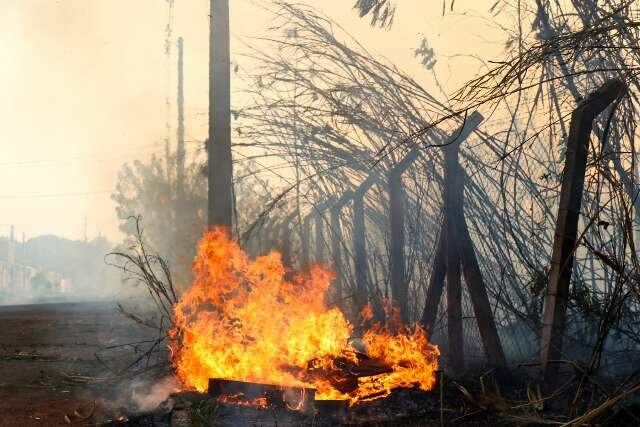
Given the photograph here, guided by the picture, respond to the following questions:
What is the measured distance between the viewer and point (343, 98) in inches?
268

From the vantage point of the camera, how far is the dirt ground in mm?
5238

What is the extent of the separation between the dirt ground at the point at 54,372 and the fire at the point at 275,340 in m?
0.94

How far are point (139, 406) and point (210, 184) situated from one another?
3.15m

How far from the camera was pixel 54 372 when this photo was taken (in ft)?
24.7

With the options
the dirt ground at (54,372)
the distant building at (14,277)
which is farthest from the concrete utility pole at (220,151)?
the distant building at (14,277)

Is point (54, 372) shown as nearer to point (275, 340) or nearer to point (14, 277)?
point (275, 340)

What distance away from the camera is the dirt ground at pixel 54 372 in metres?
5.24

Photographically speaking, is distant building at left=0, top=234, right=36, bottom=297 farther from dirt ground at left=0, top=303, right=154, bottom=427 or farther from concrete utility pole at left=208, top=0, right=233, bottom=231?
concrete utility pole at left=208, top=0, right=233, bottom=231

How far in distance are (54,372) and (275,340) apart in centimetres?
357

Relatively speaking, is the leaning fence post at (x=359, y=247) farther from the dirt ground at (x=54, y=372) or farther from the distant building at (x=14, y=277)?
the distant building at (x=14, y=277)

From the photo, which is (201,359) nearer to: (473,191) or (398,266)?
(398,266)

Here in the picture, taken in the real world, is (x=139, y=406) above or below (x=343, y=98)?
below

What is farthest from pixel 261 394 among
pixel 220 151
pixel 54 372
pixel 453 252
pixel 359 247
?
pixel 54 372

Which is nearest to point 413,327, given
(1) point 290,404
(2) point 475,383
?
(2) point 475,383
